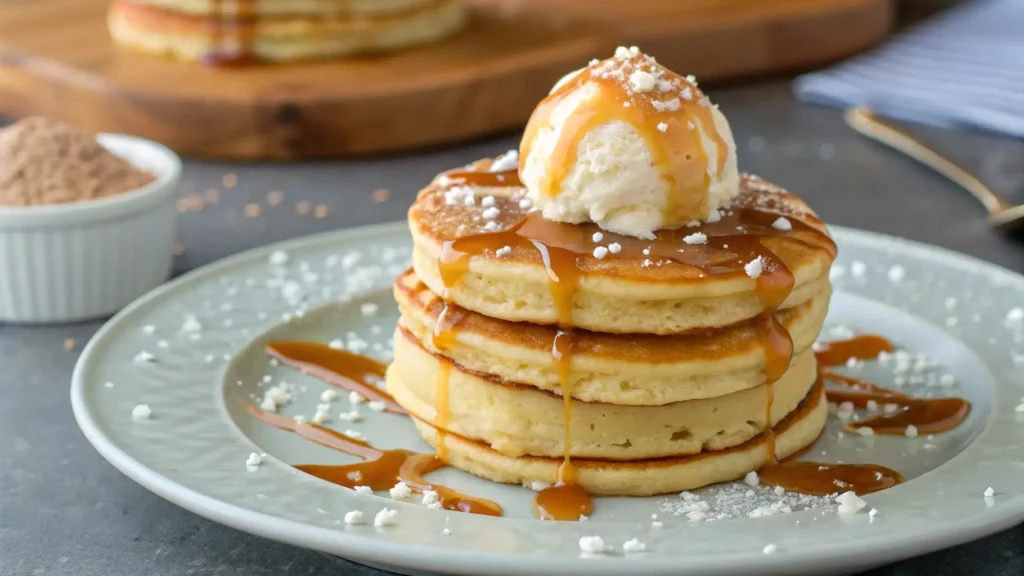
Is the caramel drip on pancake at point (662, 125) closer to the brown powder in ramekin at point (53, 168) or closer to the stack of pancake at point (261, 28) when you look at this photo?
the brown powder in ramekin at point (53, 168)

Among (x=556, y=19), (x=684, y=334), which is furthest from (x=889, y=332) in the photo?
(x=556, y=19)

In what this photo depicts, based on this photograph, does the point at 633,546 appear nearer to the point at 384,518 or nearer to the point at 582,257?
the point at 384,518

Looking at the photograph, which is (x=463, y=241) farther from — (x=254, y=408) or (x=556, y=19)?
(x=556, y=19)

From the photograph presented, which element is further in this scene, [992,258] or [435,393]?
[992,258]

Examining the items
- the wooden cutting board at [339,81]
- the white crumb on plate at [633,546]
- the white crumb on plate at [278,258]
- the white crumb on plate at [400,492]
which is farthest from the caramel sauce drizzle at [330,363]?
the wooden cutting board at [339,81]

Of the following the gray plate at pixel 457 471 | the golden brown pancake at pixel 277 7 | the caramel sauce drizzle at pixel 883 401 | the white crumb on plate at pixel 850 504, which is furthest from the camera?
the golden brown pancake at pixel 277 7

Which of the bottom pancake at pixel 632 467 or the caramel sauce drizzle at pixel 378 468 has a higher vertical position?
the bottom pancake at pixel 632 467
